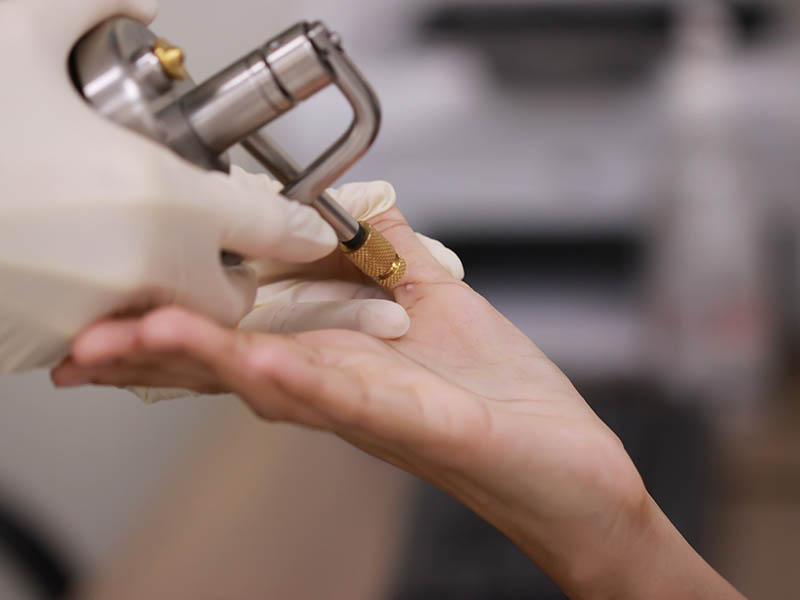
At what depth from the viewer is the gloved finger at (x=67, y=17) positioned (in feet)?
1.53

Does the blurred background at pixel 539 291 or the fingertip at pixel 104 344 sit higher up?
the fingertip at pixel 104 344

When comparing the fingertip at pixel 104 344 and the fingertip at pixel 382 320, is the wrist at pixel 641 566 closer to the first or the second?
the fingertip at pixel 382 320

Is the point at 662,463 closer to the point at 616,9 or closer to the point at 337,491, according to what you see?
the point at 337,491

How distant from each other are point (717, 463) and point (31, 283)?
1.25 metres

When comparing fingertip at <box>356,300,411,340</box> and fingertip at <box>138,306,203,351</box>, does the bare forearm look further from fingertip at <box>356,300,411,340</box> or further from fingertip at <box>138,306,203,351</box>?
fingertip at <box>138,306,203,351</box>

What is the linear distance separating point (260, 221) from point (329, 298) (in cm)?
21

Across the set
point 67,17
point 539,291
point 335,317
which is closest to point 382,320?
point 335,317

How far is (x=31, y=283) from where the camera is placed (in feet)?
1.47

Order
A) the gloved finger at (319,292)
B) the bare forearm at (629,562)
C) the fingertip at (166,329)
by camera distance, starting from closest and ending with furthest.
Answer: the fingertip at (166,329) < the bare forearm at (629,562) < the gloved finger at (319,292)

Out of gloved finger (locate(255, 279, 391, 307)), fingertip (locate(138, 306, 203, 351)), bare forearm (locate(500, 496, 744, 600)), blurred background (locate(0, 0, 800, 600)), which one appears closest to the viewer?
fingertip (locate(138, 306, 203, 351))

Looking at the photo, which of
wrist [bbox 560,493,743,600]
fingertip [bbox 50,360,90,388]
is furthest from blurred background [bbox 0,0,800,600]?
fingertip [bbox 50,360,90,388]

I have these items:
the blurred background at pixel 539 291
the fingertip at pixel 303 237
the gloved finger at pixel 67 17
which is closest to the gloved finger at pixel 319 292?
the fingertip at pixel 303 237

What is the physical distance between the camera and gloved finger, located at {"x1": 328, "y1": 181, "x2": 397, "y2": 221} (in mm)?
710

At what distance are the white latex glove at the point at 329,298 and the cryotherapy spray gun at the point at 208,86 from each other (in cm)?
12
